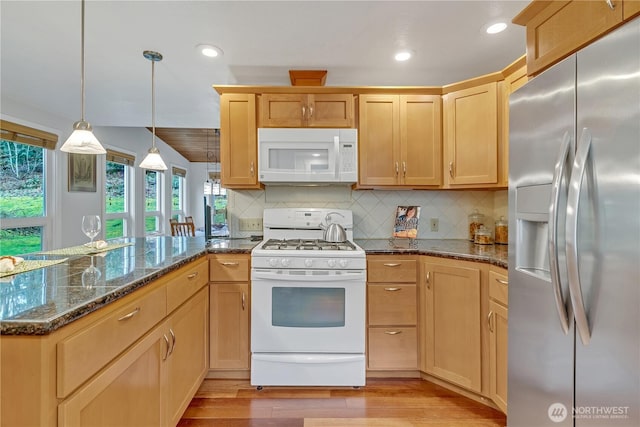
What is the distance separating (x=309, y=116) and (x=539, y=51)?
1519 mm

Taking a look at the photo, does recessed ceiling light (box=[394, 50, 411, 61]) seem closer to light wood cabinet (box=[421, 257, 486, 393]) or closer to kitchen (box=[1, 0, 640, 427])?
kitchen (box=[1, 0, 640, 427])

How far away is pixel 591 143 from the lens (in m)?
0.88

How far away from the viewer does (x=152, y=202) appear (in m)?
6.18

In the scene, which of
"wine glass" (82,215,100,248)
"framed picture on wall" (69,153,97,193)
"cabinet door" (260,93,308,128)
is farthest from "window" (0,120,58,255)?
"cabinet door" (260,93,308,128)

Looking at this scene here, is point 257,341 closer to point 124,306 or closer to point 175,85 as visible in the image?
point 124,306

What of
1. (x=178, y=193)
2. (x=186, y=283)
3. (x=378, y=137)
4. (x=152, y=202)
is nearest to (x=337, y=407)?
(x=186, y=283)

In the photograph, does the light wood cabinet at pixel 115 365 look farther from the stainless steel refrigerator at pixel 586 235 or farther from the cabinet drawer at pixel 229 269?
the stainless steel refrigerator at pixel 586 235

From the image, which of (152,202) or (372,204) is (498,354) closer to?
(372,204)

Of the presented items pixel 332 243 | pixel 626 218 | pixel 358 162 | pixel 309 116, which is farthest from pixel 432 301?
pixel 309 116

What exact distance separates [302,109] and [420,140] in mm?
989

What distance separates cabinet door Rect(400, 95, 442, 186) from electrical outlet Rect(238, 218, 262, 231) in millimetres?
1330

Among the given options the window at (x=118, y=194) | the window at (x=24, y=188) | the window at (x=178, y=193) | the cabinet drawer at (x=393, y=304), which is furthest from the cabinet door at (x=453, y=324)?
the window at (x=178, y=193)

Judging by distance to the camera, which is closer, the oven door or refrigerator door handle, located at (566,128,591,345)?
refrigerator door handle, located at (566,128,591,345)

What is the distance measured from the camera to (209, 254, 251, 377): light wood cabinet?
2.04m
